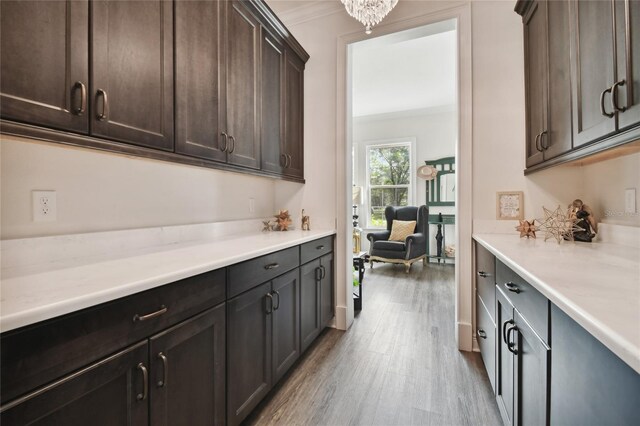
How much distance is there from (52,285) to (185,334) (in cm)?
41

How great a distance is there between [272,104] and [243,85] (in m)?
0.36

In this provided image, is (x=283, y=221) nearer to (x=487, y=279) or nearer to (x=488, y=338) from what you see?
(x=487, y=279)

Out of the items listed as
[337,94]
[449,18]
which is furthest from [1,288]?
[449,18]

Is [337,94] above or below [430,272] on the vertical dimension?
above

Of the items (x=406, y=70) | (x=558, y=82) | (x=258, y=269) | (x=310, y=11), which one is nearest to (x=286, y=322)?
(x=258, y=269)

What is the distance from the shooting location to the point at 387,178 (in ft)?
19.7

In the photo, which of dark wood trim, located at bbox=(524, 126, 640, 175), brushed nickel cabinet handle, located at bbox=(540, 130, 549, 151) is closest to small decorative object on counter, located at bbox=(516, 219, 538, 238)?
dark wood trim, located at bbox=(524, 126, 640, 175)

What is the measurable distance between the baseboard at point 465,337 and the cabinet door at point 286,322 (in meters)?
1.27

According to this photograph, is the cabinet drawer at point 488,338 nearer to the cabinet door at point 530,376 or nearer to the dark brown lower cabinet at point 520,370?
the dark brown lower cabinet at point 520,370

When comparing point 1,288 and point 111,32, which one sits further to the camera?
point 111,32

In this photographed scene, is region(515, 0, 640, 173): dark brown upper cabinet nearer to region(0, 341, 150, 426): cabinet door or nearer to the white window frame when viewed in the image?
region(0, 341, 150, 426): cabinet door

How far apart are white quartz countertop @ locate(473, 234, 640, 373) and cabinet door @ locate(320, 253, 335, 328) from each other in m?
1.25

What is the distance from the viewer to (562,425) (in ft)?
2.39

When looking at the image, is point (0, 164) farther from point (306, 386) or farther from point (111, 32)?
point (306, 386)
